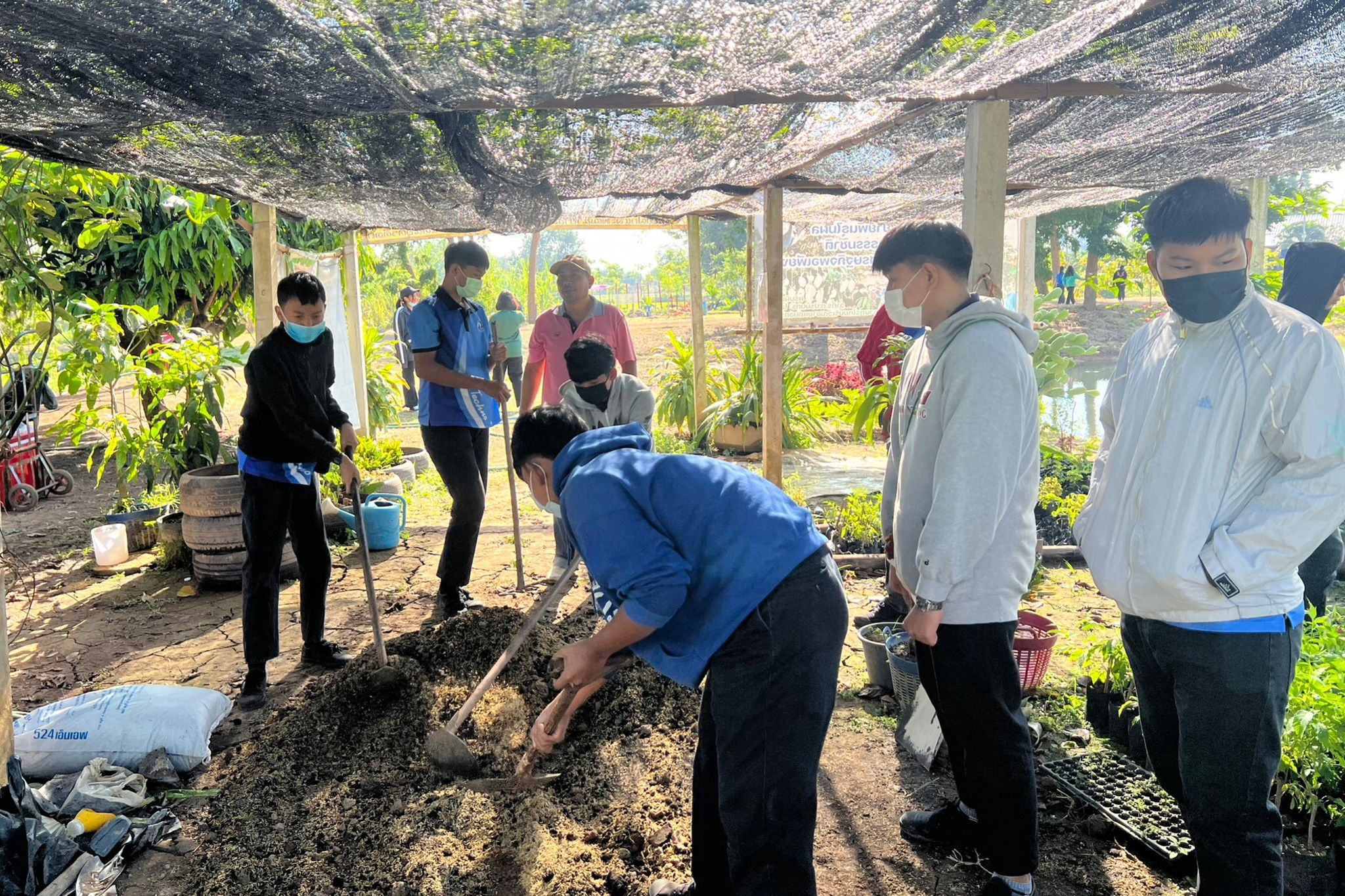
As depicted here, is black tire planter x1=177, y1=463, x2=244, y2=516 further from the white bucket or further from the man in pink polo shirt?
the man in pink polo shirt

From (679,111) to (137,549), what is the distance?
5049 millimetres

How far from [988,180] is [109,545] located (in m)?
5.91

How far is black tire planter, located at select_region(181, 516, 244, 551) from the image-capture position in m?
5.32

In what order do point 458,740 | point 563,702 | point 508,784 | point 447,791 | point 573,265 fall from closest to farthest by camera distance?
point 563,702
point 508,784
point 447,791
point 458,740
point 573,265

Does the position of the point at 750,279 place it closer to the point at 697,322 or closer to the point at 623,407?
the point at 697,322

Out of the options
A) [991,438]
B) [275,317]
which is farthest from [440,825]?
[275,317]

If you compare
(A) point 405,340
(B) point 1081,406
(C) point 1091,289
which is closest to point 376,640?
(A) point 405,340

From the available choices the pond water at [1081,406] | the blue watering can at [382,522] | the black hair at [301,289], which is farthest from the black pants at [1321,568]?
the blue watering can at [382,522]

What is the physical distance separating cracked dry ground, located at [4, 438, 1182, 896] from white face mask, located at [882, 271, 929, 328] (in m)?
1.16

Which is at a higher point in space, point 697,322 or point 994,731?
point 697,322

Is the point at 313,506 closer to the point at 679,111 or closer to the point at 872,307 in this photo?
the point at 679,111

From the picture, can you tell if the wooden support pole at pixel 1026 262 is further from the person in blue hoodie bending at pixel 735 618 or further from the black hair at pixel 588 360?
the person in blue hoodie bending at pixel 735 618

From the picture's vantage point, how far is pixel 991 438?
6.86 feet

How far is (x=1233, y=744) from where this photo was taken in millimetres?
1846
